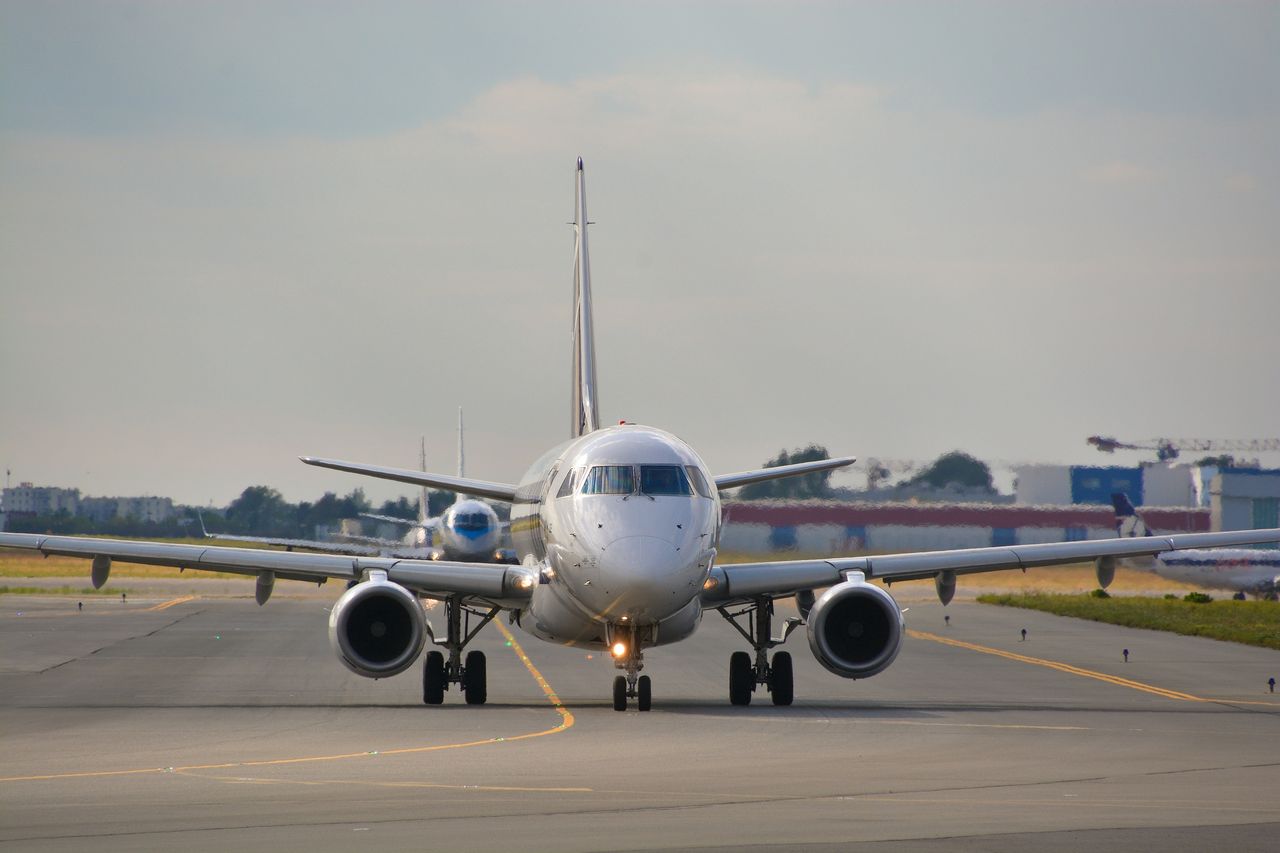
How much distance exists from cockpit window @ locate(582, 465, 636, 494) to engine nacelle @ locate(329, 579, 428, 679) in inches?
125

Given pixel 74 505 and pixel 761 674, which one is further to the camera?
pixel 74 505

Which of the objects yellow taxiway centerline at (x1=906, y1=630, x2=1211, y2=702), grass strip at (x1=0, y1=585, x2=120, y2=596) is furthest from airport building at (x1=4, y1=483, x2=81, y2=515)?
yellow taxiway centerline at (x1=906, y1=630, x2=1211, y2=702)

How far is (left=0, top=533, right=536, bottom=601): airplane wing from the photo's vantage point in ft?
84.6

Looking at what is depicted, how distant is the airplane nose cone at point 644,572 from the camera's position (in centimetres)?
2227

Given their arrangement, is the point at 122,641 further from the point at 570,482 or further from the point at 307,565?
the point at 570,482

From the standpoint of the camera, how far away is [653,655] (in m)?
37.2

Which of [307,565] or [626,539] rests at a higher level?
[626,539]

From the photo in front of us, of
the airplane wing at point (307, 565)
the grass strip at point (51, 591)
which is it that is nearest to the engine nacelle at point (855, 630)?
the airplane wing at point (307, 565)

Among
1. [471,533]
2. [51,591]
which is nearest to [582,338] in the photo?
[471,533]

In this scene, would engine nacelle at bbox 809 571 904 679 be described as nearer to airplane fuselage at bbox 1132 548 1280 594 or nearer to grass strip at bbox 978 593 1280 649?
grass strip at bbox 978 593 1280 649

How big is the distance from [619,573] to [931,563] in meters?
7.13

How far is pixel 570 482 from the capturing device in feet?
79.2

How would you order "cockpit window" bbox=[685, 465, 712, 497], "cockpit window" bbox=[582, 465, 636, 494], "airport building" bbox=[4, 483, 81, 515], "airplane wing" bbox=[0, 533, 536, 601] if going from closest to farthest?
"cockpit window" bbox=[582, 465, 636, 494], "cockpit window" bbox=[685, 465, 712, 497], "airplane wing" bbox=[0, 533, 536, 601], "airport building" bbox=[4, 483, 81, 515]

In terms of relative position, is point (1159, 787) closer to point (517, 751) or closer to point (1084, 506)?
point (517, 751)
